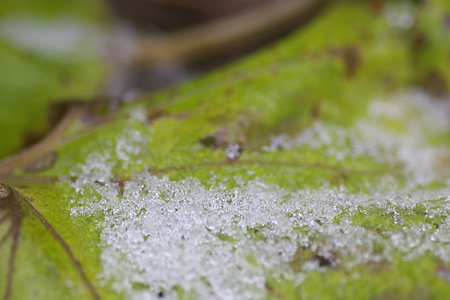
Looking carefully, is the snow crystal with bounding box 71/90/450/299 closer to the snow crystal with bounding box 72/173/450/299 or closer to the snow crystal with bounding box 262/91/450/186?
the snow crystal with bounding box 72/173/450/299

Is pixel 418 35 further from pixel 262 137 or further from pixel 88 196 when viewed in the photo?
pixel 88 196

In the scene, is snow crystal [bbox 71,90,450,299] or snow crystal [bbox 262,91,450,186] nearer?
snow crystal [bbox 71,90,450,299]

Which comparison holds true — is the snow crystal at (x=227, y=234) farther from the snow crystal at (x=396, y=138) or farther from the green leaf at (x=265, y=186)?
the snow crystal at (x=396, y=138)

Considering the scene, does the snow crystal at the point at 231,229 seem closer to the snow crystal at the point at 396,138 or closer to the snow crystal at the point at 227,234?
the snow crystal at the point at 227,234

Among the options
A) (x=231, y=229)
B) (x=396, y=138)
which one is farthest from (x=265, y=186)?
(x=396, y=138)

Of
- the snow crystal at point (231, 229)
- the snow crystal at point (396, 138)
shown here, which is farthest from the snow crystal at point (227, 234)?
the snow crystal at point (396, 138)

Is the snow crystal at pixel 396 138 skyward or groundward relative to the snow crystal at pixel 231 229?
skyward

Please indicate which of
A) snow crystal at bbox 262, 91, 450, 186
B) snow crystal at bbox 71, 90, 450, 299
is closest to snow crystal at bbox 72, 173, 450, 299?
snow crystal at bbox 71, 90, 450, 299

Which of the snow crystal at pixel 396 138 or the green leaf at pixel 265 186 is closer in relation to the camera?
the green leaf at pixel 265 186
